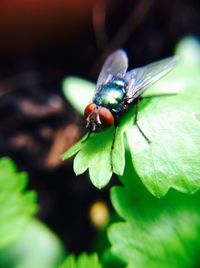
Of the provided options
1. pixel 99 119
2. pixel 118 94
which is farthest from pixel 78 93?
pixel 99 119

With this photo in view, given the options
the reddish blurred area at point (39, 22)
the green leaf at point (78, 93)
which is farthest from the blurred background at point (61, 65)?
the green leaf at point (78, 93)

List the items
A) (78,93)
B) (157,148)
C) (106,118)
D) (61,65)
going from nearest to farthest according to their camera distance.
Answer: (157,148)
(106,118)
(78,93)
(61,65)

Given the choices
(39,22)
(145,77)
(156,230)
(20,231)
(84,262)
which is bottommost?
(156,230)

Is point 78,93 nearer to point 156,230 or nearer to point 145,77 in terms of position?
point 145,77

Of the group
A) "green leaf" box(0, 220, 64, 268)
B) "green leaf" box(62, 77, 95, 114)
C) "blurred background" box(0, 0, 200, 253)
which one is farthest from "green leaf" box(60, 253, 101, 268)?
"green leaf" box(62, 77, 95, 114)

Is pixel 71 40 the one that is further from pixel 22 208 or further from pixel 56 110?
pixel 22 208

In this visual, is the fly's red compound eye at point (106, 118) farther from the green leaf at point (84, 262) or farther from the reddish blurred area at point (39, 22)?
the reddish blurred area at point (39, 22)

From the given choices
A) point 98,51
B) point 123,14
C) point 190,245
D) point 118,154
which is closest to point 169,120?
point 118,154
